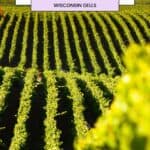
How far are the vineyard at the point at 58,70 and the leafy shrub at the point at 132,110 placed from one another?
11.0 m

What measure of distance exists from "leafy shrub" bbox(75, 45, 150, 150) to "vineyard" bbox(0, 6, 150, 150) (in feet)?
36.0

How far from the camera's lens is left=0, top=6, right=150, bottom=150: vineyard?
15.9 m

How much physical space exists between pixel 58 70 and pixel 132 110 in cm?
2681

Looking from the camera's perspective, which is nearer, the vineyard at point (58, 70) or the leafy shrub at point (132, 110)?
the leafy shrub at point (132, 110)

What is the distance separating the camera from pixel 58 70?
29.2 meters

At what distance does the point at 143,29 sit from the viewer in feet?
135

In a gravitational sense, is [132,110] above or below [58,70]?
Result: below

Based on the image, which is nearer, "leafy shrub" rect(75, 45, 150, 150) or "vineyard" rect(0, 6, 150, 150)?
"leafy shrub" rect(75, 45, 150, 150)

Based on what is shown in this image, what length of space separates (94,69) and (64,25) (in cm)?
1234

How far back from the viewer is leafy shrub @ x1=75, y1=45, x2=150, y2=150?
2354mm

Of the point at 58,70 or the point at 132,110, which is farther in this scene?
the point at 58,70

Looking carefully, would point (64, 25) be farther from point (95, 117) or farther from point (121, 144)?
point (121, 144)

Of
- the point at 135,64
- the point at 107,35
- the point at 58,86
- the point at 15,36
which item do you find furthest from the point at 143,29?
the point at 135,64

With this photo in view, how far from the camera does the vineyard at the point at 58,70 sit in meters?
15.9
